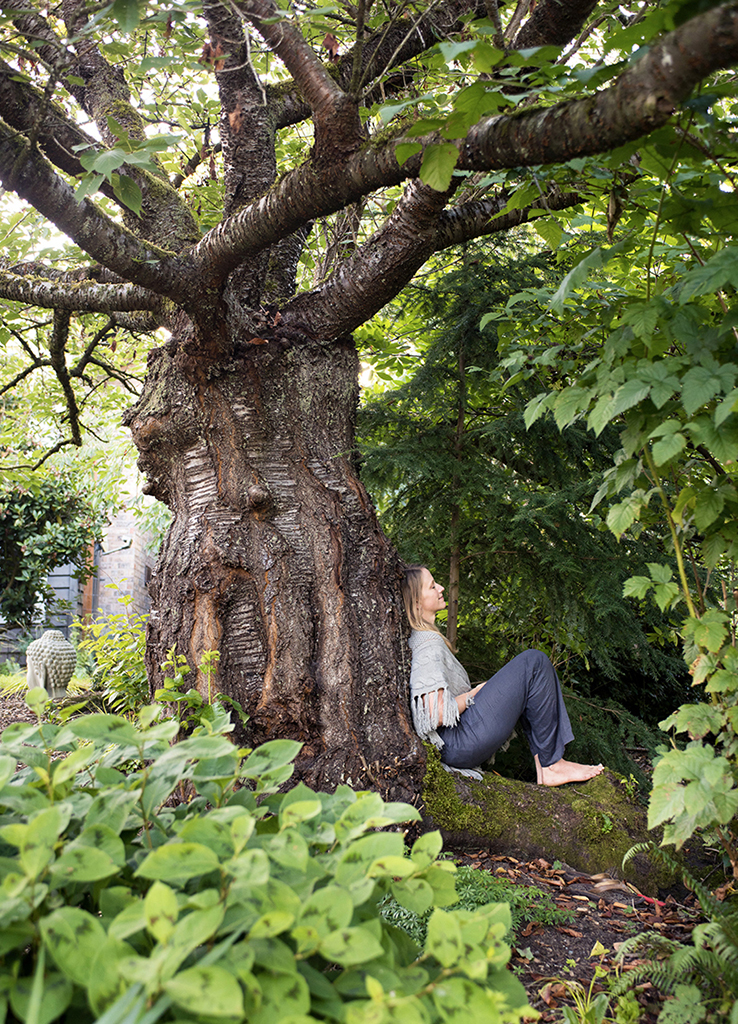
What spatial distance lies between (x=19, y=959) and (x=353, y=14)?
10.4 ft

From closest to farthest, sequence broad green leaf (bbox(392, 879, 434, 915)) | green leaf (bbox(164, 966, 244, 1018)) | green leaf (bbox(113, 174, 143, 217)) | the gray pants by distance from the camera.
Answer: green leaf (bbox(164, 966, 244, 1018)), broad green leaf (bbox(392, 879, 434, 915)), green leaf (bbox(113, 174, 143, 217)), the gray pants

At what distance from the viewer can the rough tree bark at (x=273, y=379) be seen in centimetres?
269

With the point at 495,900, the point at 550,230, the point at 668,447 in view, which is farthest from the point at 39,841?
the point at 550,230

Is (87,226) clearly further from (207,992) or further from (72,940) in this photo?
(207,992)

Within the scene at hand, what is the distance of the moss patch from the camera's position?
3.06 meters

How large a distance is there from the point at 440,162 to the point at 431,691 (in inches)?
96.1

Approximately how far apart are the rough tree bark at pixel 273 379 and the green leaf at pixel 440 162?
0.63m

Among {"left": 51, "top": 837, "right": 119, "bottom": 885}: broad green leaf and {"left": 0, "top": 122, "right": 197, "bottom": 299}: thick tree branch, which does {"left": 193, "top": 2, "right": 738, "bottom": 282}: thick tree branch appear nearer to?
{"left": 0, "top": 122, "right": 197, "bottom": 299}: thick tree branch

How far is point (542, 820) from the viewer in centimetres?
321

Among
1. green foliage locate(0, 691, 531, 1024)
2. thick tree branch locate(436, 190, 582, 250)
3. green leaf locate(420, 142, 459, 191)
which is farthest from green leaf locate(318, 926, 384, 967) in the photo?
thick tree branch locate(436, 190, 582, 250)

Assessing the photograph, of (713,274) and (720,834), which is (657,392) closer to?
(713,274)

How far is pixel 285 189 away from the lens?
9.08 ft

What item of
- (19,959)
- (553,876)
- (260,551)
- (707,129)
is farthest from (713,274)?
(553,876)

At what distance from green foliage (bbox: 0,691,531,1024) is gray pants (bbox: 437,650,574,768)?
8.11ft
